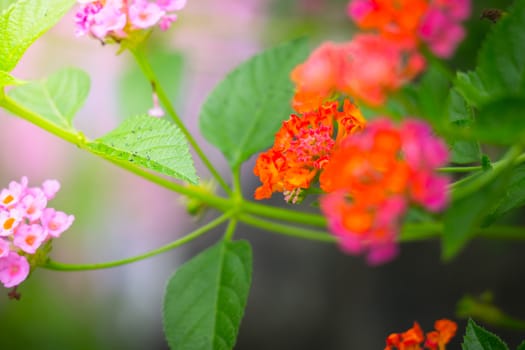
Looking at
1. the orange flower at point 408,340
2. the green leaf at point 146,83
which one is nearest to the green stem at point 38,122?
the orange flower at point 408,340

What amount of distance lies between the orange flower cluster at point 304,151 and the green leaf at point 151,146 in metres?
0.05

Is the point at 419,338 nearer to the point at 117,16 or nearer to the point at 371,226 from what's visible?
Answer: the point at 371,226

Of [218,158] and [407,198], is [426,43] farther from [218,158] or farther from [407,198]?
[218,158]

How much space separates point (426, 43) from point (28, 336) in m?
1.52

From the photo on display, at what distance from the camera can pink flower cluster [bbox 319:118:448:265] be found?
0.34m

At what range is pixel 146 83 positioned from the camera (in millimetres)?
1152

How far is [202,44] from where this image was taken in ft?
6.07

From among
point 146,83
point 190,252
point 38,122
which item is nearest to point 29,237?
point 38,122

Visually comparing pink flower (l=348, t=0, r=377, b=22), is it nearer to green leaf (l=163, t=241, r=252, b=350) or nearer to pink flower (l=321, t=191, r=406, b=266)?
pink flower (l=321, t=191, r=406, b=266)

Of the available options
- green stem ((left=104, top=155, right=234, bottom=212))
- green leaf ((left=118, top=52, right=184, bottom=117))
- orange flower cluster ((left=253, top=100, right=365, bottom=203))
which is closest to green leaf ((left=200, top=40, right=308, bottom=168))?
green stem ((left=104, top=155, right=234, bottom=212))

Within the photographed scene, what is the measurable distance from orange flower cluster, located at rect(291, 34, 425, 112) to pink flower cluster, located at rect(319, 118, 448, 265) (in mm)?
17

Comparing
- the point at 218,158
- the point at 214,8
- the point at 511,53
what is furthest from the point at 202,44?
the point at 511,53

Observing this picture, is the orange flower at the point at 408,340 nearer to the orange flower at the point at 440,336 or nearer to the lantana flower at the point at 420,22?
the orange flower at the point at 440,336

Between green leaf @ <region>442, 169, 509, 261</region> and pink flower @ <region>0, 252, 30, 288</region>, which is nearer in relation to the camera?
green leaf @ <region>442, 169, 509, 261</region>
